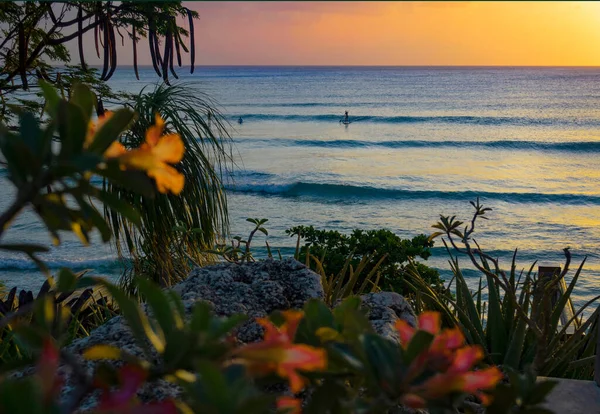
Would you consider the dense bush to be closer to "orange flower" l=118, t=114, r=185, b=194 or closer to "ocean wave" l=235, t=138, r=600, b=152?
"orange flower" l=118, t=114, r=185, b=194

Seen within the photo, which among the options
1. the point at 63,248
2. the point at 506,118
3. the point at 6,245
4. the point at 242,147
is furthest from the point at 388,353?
the point at 506,118

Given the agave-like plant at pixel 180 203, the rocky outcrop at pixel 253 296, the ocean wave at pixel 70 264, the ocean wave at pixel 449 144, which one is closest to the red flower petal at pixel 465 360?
the rocky outcrop at pixel 253 296

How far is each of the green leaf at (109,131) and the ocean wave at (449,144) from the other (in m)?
24.2

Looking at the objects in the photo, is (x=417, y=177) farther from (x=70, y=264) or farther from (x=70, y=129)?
(x=70, y=129)

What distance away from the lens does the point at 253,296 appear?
163 centimetres

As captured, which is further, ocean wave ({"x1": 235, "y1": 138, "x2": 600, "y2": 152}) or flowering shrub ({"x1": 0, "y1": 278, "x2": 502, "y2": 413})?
ocean wave ({"x1": 235, "y1": 138, "x2": 600, "y2": 152})

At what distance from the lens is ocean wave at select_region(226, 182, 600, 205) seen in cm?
1573

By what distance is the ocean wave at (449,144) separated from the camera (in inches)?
931

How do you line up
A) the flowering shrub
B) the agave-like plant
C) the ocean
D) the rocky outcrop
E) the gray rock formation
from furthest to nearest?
the ocean, the agave-like plant, the gray rock formation, the rocky outcrop, the flowering shrub

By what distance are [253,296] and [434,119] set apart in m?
32.3

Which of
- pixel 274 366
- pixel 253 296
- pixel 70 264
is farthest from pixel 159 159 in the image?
pixel 70 264

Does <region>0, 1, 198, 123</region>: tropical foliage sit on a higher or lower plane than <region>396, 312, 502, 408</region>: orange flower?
higher

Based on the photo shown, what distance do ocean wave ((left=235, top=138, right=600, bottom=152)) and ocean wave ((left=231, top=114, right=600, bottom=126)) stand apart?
6.26 meters

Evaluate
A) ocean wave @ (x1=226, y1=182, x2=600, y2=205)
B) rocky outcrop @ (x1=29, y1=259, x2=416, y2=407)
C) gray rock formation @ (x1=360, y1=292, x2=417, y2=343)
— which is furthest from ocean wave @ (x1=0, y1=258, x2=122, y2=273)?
gray rock formation @ (x1=360, y1=292, x2=417, y2=343)
